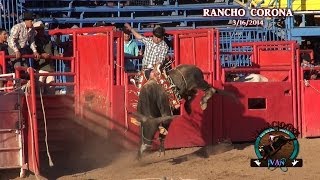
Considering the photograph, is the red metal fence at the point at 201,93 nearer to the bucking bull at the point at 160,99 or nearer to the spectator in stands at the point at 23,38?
the spectator in stands at the point at 23,38

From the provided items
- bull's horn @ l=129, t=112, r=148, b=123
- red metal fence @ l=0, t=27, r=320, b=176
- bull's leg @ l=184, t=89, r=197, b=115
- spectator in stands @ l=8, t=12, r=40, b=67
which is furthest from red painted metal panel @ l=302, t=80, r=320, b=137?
spectator in stands @ l=8, t=12, r=40, b=67

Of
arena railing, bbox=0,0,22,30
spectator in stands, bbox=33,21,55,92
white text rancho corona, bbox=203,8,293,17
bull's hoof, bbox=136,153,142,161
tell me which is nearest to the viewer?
bull's hoof, bbox=136,153,142,161

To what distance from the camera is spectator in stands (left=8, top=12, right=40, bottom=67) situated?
10.6 meters

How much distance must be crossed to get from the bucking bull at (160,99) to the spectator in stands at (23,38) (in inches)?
78.6

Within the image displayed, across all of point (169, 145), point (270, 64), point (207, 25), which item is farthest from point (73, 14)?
point (169, 145)

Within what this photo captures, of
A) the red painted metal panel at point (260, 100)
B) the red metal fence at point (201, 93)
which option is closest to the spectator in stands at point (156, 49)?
the red metal fence at point (201, 93)

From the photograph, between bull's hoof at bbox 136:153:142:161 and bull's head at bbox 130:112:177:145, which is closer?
bull's head at bbox 130:112:177:145

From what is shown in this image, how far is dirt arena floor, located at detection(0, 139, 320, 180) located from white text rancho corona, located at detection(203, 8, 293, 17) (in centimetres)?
674

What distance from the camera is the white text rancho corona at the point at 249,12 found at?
58.1ft

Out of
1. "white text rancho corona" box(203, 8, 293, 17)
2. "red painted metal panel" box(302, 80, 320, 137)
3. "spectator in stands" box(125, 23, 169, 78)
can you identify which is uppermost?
"white text rancho corona" box(203, 8, 293, 17)

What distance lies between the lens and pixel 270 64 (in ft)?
43.1

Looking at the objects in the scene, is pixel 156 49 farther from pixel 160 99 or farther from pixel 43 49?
pixel 43 49

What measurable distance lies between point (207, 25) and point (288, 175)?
11.8m

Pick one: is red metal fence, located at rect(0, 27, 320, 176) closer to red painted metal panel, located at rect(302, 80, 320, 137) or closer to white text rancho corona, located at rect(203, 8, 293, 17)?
red painted metal panel, located at rect(302, 80, 320, 137)
